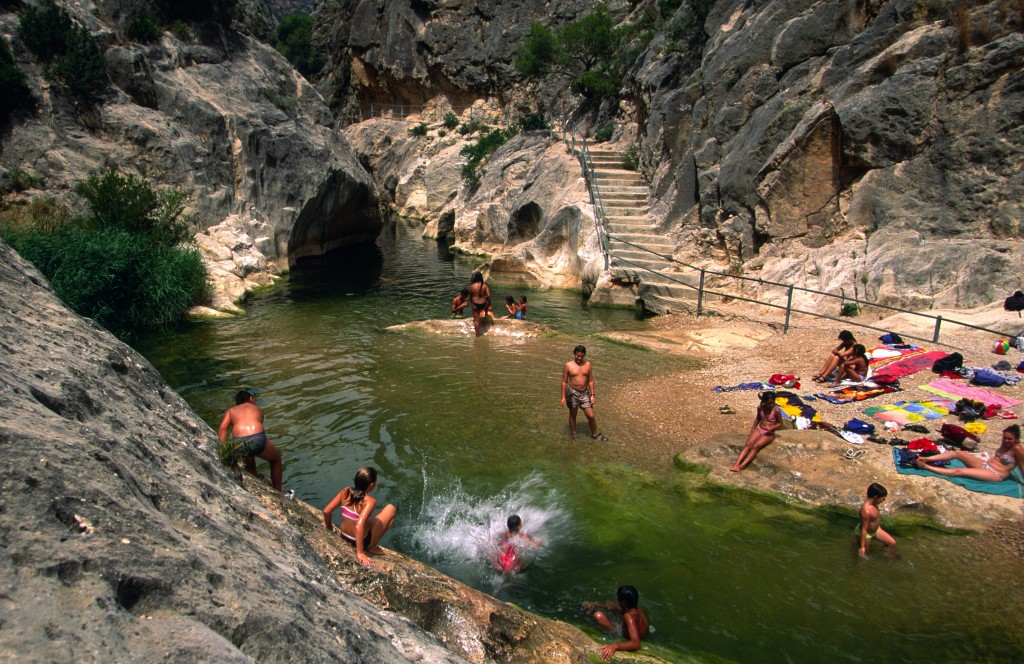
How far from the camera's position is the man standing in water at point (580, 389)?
10.6 metres

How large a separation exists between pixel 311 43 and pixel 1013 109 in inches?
2624

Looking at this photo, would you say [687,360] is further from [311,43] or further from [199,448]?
[311,43]

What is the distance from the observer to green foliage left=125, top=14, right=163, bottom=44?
25.7 meters

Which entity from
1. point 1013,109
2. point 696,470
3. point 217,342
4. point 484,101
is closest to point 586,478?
point 696,470

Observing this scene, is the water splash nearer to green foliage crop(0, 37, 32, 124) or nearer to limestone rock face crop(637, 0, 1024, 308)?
limestone rock face crop(637, 0, 1024, 308)

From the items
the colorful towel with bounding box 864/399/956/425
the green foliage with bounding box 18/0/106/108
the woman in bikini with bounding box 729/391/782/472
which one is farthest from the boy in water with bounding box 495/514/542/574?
the green foliage with bounding box 18/0/106/108

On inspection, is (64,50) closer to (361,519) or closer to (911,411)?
(361,519)

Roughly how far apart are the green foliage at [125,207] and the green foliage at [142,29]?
849 cm

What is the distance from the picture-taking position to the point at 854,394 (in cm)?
1191

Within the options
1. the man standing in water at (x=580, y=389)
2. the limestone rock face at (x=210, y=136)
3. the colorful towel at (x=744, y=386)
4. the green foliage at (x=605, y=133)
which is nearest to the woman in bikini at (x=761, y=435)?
the man standing in water at (x=580, y=389)

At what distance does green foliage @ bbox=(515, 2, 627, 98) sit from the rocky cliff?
509 cm

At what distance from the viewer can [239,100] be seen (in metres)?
28.3

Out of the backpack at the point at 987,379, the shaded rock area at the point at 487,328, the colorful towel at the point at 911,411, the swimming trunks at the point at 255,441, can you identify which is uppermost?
the swimming trunks at the point at 255,441

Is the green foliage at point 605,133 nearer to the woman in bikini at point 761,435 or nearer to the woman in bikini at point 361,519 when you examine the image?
the woman in bikini at point 761,435
